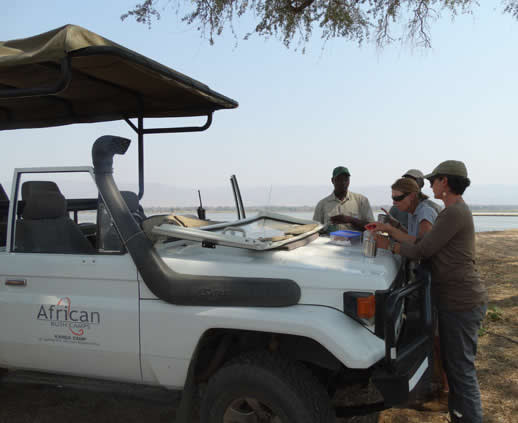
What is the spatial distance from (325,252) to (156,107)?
→ 9.99 feet

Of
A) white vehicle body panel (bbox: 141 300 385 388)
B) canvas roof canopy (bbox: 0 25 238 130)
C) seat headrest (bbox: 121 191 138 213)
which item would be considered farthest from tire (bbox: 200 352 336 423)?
seat headrest (bbox: 121 191 138 213)

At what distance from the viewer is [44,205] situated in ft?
12.3

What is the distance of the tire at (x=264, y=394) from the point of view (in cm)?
252

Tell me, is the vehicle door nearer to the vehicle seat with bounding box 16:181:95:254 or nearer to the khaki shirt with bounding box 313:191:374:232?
the vehicle seat with bounding box 16:181:95:254

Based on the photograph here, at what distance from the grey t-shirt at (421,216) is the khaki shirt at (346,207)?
1637 mm

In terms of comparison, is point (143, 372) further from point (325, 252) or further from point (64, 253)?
point (325, 252)

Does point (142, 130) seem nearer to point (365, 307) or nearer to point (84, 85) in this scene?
point (84, 85)

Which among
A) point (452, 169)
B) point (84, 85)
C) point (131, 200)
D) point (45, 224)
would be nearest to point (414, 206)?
point (452, 169)

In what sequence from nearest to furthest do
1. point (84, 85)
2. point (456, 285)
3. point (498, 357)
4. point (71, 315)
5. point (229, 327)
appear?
point (229, 327) → point (71, 315) → point (456, 285) → point (84, 85) → point (498, 357)

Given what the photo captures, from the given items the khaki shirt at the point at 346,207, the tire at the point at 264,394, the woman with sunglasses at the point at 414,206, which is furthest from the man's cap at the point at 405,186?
the tire at the point at 264,394

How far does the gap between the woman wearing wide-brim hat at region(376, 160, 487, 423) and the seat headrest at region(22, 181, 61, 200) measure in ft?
8.51

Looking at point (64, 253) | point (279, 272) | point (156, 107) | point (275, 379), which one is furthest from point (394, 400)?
point (156, 107)

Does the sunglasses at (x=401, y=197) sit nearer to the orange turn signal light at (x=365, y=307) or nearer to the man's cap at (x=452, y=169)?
the man's cap at (x=452, y=169)

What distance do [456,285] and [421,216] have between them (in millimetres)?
707
